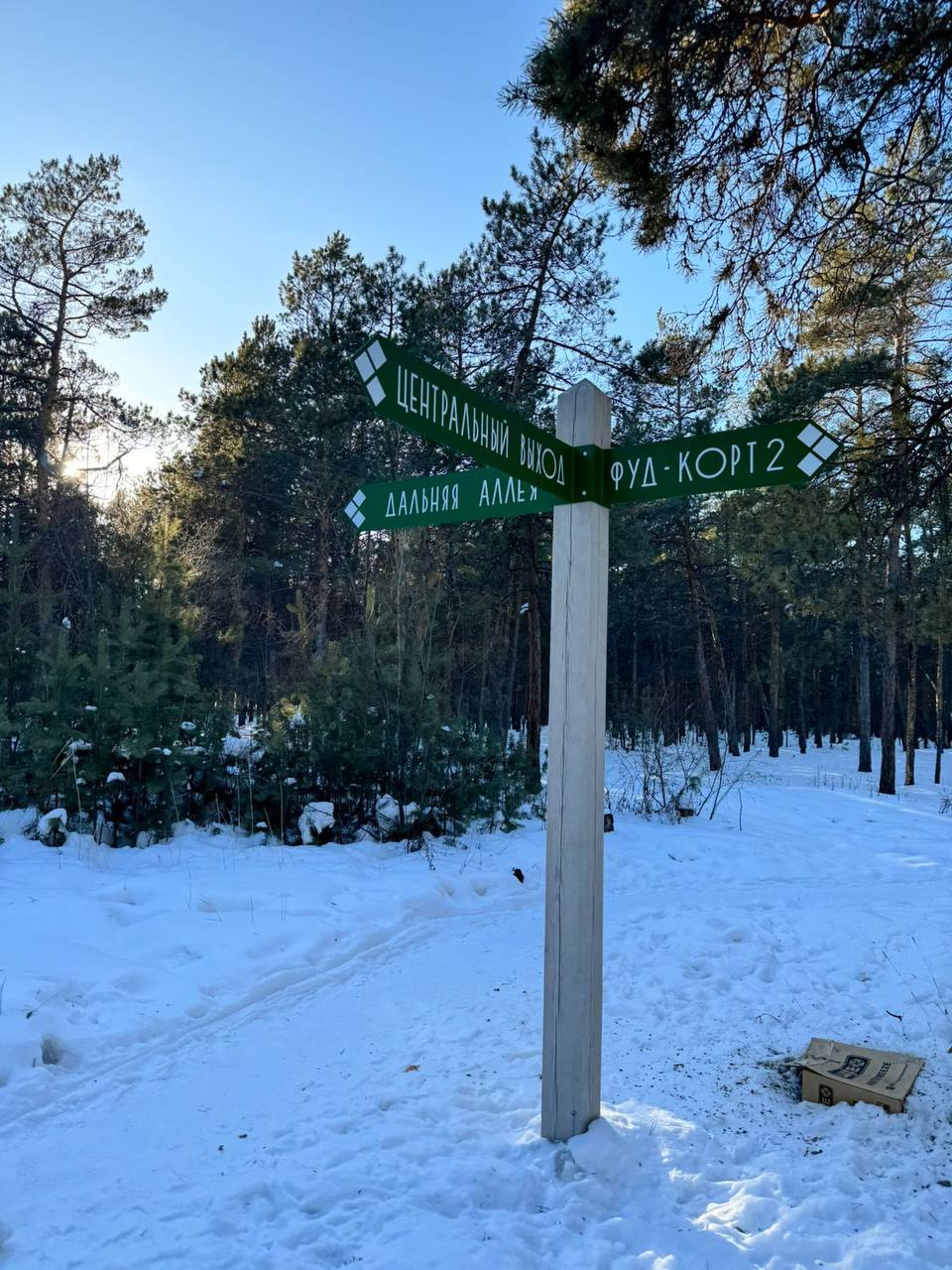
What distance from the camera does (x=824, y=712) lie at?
53.0 metres

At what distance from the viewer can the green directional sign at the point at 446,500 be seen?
10.2ft

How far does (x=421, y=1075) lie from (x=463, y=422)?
2936 millimetres

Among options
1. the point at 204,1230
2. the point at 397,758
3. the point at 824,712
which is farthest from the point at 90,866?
the point at 824,712

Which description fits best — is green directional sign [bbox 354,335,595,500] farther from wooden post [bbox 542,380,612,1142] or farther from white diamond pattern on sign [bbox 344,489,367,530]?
white diamond pattern on sign [bbox 344,489,367,530]

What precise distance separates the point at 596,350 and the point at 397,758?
854 cm

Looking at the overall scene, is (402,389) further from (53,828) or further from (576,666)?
(53,828)

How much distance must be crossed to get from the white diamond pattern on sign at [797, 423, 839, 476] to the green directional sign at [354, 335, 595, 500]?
77 cm

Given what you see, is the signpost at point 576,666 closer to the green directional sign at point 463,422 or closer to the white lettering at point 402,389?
the green directional sign at point 463,422

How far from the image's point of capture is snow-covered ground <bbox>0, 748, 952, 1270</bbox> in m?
2.55

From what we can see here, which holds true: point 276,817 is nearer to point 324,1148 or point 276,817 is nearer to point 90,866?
point 90,866

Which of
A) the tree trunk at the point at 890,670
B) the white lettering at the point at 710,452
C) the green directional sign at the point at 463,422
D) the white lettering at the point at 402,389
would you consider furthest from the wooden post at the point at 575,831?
the tree trunk at the point at 890,670

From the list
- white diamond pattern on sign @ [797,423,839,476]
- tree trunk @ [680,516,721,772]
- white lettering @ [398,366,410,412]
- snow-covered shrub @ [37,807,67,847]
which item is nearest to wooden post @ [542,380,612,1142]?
white diamond pattern on sign @ [797,423,839,476]

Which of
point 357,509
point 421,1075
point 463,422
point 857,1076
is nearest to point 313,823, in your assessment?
point 421,1075

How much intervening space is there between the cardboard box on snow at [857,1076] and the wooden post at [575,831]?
1108 millimetres
